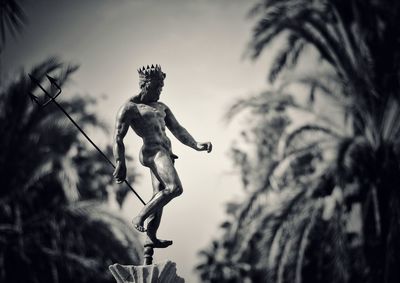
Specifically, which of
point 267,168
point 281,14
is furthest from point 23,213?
point 281,14

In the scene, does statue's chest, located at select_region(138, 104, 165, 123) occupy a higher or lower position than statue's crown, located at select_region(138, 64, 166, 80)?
lower

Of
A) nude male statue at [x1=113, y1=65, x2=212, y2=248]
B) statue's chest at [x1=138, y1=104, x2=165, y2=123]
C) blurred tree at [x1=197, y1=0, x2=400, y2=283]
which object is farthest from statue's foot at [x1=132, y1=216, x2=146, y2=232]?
blurred tree at [x1=197, y1=0, x2=400, y2=283]

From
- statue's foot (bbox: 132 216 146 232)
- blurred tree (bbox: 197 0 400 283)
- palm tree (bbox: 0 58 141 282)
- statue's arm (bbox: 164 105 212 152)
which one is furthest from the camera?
palm tree (bbox: 0 58 141 282)

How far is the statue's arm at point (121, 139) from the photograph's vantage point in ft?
13.0

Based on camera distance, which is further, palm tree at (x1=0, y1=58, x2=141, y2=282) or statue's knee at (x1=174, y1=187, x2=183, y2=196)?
palm tree at (x1=0, y1=58, x2=141, y2=282)

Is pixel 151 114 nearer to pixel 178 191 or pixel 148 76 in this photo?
pixel 148 76

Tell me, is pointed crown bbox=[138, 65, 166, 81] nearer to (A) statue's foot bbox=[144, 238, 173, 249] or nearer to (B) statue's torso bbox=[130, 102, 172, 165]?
(B) statue's torso bbox=[130, 102, 172, 165]

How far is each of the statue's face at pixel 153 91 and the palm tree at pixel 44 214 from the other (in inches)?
322

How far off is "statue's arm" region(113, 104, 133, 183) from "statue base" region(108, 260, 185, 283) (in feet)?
2.01

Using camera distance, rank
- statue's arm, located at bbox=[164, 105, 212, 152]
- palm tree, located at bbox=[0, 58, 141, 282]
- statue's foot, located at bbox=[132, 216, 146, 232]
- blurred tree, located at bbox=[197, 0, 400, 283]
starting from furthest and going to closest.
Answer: palm tree, located at bbox=[0, 58, 141, 282]
blurred tree, located at bbox=[197, 0, 400, 283]
statue's arm, located at bbox=[164, 105, 212, 152]
statue's foot, located at bbox=[132, 216, 146, 232]

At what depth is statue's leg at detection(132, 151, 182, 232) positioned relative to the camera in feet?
12.7

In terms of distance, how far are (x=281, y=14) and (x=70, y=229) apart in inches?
276

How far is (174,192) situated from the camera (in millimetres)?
3920

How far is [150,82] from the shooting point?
169 inches
